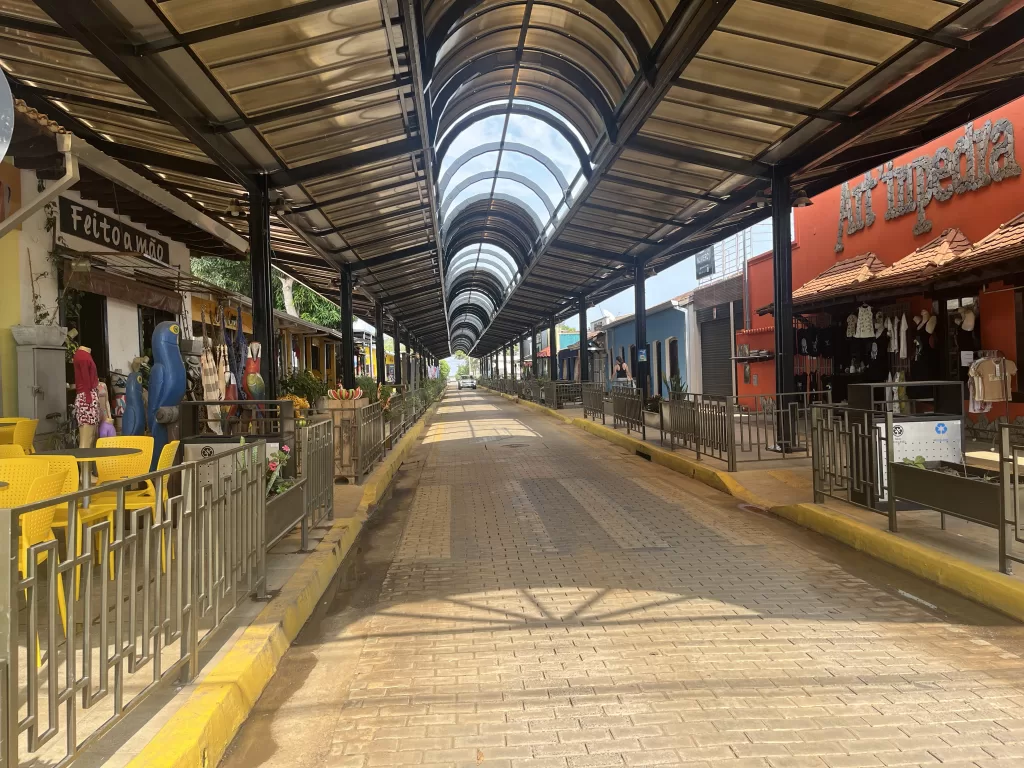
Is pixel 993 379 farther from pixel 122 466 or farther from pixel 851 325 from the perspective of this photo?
pixel 122 466

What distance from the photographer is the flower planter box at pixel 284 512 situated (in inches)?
182

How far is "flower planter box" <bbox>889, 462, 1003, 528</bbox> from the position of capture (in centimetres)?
471

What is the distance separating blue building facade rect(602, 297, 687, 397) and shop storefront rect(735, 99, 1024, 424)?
872 centimetres

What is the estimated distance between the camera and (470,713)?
3.13m

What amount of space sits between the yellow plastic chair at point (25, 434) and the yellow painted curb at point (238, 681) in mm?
2997

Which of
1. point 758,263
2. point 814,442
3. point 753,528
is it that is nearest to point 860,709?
point 753,528

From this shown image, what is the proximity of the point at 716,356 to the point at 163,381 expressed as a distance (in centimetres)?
1973

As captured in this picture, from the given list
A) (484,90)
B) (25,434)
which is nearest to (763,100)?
(484,90)

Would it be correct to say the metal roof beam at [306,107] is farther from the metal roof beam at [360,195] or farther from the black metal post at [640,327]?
the black metal post at [640,327]

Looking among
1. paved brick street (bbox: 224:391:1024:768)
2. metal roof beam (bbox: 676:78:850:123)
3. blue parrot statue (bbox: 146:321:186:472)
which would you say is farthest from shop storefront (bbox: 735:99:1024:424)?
blue parrot statue (bbox: 146:321:186:472)

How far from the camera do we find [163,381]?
6883 millimetres

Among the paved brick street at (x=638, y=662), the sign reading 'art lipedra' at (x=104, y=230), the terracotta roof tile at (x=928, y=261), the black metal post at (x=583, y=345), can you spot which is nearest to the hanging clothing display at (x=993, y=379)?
the terracotta roof tile at (x=928, y=261)

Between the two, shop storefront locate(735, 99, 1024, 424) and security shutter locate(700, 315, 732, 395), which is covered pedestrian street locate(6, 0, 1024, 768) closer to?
shop storefront locate(735, 99, 1024, 424)

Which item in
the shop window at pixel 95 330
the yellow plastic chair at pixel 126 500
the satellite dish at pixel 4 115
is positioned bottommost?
the yellow plastic chair at pixel 126 500
